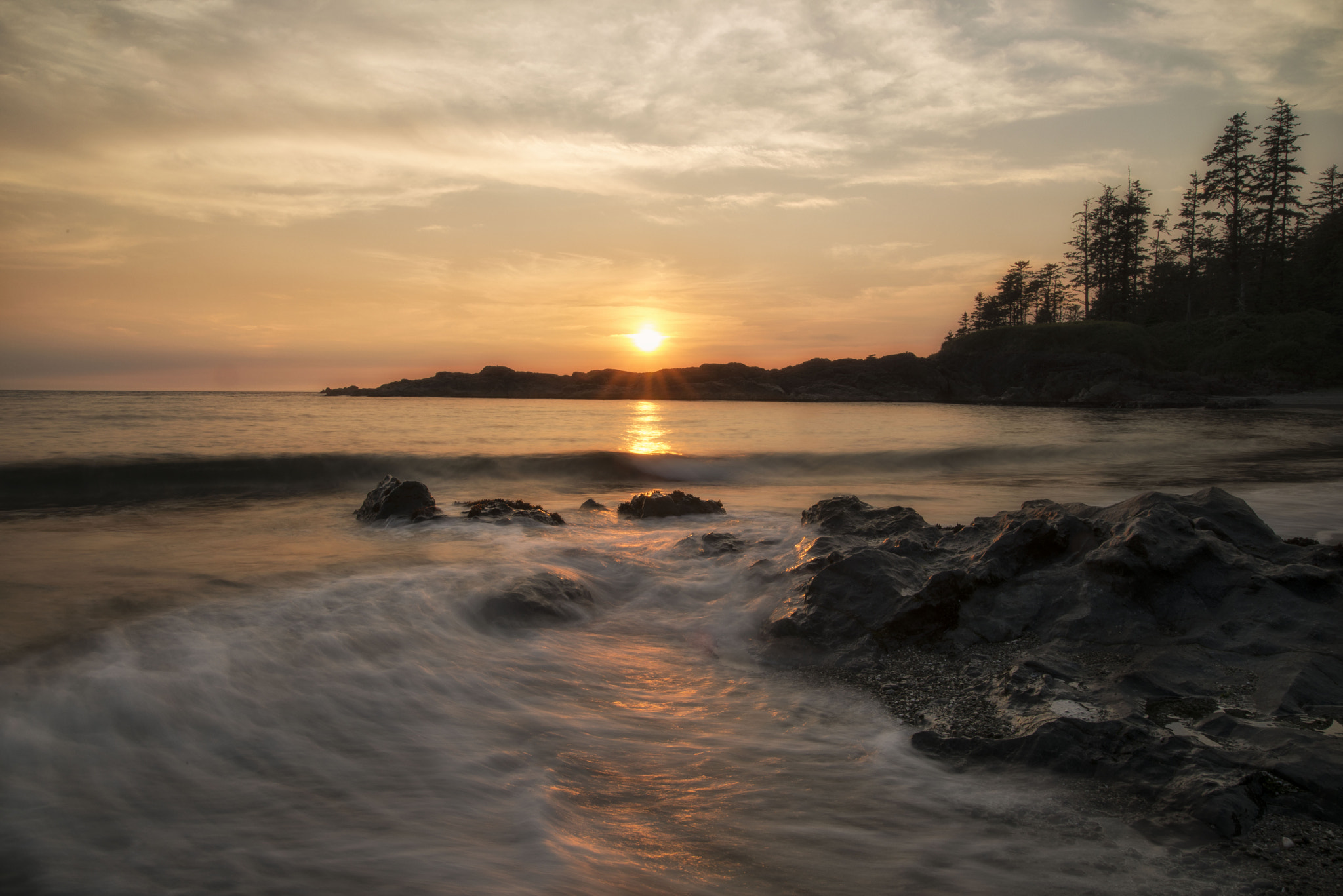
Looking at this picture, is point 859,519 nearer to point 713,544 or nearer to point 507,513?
point 713,544

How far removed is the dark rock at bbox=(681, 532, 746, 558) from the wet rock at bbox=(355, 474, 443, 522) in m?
3.23

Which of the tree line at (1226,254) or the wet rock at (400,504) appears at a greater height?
the tree line at (1226,254)

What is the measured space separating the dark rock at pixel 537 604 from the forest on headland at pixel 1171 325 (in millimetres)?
43851

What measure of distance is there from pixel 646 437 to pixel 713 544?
1594 centimetres

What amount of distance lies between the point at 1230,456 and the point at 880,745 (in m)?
17.8

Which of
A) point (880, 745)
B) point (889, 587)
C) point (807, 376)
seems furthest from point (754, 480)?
point (807, 376)

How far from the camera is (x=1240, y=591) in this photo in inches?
144

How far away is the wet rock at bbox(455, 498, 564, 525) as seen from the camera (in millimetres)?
8047

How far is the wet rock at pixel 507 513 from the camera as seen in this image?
8047 mm

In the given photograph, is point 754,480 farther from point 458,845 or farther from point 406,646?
point 458,845

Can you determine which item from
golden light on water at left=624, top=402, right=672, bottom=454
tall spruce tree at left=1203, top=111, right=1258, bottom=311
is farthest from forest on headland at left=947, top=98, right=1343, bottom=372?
golden light on water at left=624, top=402, right=672, bottom=454

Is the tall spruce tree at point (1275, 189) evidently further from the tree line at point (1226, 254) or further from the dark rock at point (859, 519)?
the dark rock at point (859, 519)

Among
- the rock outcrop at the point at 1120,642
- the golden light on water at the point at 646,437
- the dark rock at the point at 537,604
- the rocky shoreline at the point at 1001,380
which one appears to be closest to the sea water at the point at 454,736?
the dark rock at the point at 537,604

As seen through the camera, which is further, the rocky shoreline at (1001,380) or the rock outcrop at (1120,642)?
the rocky shoreline at (1001,380)
